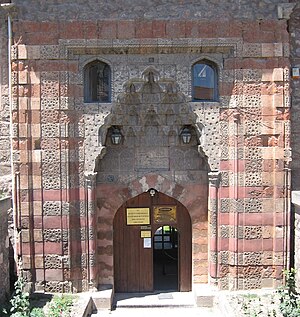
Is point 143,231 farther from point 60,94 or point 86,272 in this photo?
point 60,94

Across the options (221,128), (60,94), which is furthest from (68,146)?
(221,128)

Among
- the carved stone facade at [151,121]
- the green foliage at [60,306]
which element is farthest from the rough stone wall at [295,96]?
the green foliage at [60,306]

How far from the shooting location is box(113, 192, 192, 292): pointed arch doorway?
8.94 m

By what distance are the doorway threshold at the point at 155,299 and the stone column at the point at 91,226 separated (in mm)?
686

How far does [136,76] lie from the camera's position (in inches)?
317

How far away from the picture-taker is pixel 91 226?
831cm

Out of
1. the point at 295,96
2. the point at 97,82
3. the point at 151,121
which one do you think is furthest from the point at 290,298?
the point at 97,82

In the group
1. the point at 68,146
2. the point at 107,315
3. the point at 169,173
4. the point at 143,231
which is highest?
the point at 68,146

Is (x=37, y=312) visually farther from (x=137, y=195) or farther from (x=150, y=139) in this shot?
(x=150, y=139)

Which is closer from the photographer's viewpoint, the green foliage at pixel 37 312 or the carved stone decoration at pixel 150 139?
the green foliage at pixel 37 312

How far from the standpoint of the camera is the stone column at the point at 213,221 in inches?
327

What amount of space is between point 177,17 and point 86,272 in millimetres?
4904

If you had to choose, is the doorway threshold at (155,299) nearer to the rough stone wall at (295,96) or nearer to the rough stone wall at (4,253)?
the rough stone wall at (4,253)

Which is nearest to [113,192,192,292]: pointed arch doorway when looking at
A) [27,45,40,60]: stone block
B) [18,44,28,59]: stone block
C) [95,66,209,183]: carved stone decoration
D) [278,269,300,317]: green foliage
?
[95,66,209,183]: carved stone decoration
